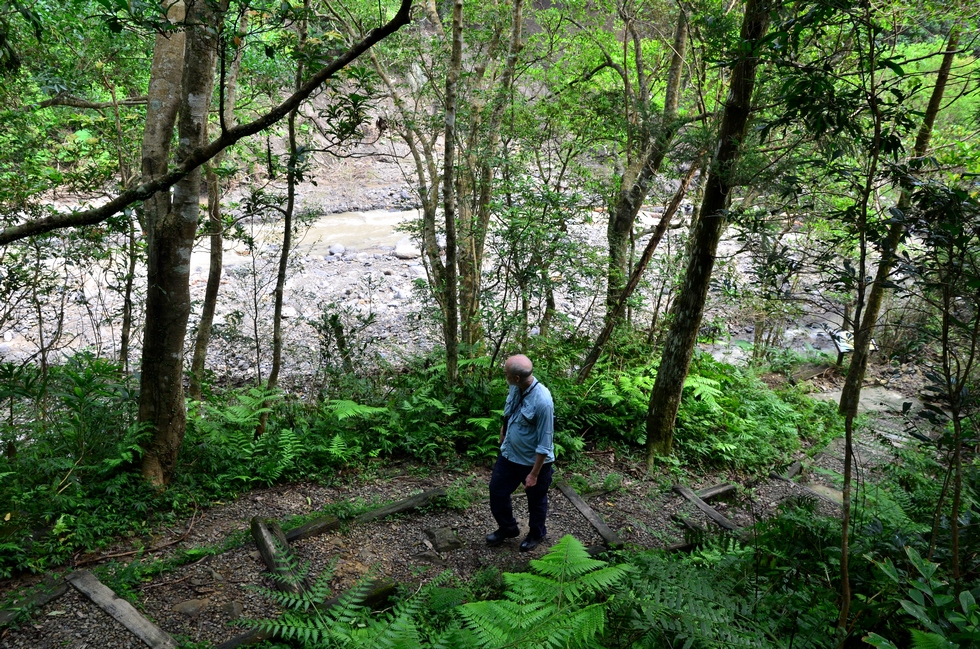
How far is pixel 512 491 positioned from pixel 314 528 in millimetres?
1795

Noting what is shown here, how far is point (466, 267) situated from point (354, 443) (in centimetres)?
377

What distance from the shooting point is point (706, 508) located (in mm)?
6418

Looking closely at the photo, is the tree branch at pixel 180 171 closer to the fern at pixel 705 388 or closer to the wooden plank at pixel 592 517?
the wooden plank at pixel 592 517

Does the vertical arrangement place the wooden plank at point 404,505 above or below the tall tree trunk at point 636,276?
below

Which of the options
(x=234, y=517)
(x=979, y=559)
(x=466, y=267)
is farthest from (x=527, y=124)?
(x=979, y=559)

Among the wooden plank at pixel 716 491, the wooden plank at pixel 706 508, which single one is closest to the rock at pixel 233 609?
the wooden plank at pixel 706 508

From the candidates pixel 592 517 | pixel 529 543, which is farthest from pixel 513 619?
pixel 592 517

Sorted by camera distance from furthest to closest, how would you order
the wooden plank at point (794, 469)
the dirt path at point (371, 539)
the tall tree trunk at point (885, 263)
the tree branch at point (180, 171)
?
the wooden plank at point (794, 469) < the dirt path at point (371, 539) < the tall tree trunk at point (885, 263) < the tree branch at point (180, 171)

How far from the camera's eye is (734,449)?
26.1 ft

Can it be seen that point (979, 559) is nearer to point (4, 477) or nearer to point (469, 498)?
point (469, 498)

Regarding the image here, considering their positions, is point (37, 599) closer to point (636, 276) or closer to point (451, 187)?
point (451, 187)

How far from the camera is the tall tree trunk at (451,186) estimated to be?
6.72 m

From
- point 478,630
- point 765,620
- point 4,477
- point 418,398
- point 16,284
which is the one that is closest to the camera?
point 478,630

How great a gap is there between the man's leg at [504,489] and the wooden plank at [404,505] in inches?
32.6
